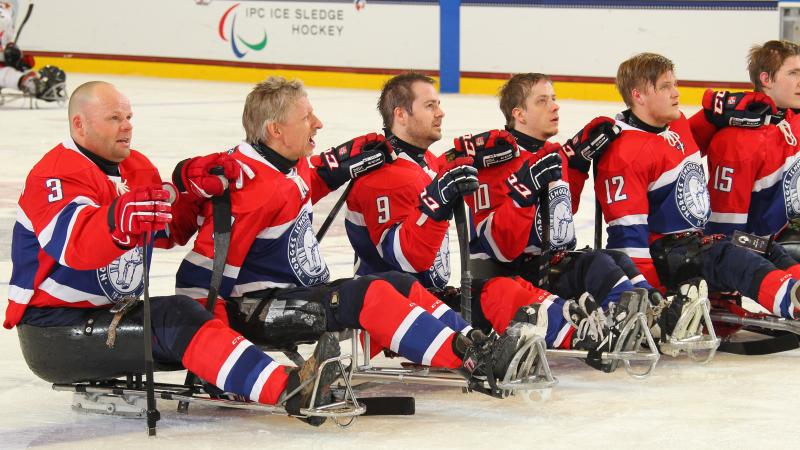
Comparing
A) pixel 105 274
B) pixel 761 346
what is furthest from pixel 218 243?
pixel 761 346

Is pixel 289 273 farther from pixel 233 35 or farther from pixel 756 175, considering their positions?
pixel 233 35

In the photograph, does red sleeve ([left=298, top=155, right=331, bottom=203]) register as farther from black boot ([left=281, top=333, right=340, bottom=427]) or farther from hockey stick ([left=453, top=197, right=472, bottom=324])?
black boot ([left=281, top=333, right=340, bottom=427])

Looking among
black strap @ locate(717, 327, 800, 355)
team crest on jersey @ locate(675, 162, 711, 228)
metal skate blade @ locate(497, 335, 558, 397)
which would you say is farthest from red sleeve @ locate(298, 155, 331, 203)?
black strap @ locate(717, 327, 800, 355)

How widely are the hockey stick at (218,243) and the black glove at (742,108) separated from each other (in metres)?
2.18

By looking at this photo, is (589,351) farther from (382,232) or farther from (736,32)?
(736,32)

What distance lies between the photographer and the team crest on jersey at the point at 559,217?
4.96 m

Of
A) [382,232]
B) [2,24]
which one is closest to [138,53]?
[2,24]

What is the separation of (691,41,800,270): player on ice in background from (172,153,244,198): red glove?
7.07 feet

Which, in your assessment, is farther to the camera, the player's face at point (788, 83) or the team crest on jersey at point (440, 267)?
the player's face at point (788, 83)

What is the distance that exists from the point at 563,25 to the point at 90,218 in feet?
38.6

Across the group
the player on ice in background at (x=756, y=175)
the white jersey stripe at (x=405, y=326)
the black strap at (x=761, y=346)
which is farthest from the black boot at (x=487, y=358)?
the player on ice in background at (x=756, y=175)

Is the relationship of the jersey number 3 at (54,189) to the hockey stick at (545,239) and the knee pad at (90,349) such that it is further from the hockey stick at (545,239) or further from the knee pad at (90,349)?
the hockey stick at (545,239)

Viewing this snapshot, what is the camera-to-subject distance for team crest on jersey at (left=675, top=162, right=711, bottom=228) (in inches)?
204

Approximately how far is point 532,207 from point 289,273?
1.02m
